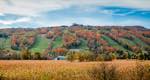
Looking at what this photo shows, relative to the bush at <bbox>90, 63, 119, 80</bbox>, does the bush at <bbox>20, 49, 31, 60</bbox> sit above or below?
below

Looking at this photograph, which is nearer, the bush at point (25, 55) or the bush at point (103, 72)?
the bush at point (103, 72)

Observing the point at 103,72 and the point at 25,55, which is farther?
the point at 25,55

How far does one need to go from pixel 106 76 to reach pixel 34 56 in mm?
118407

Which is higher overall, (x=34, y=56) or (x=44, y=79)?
(x=44, y=79)

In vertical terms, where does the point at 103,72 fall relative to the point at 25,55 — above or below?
above

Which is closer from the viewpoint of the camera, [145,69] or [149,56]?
[145,69]

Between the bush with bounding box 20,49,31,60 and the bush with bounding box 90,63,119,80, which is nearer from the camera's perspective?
the bush with bounding box 90,63,119,80

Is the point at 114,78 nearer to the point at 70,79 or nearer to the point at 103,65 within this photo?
the point at 103,65

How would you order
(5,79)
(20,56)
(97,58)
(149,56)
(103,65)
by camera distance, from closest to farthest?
(103,65) < (5,79) < (97,58) < (149,56) < (20,56)

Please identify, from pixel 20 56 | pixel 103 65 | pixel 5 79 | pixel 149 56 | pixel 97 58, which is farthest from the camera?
pixel 20 56

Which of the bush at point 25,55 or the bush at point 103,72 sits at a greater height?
the bush at point 103,72

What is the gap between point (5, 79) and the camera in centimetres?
2723

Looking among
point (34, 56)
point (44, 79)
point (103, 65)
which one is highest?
point (103, 65)

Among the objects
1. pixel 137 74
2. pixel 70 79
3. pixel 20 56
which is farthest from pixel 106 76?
pixel 20 56
